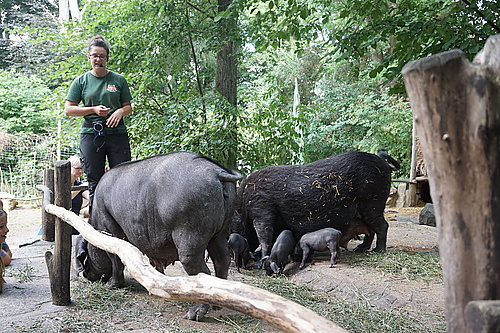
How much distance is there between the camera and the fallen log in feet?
4.75

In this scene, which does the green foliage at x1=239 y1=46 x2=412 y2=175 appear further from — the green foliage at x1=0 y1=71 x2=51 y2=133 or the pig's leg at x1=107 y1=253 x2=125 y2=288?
the pig's leg at x1=107 y1=253 x2=125 y2=288

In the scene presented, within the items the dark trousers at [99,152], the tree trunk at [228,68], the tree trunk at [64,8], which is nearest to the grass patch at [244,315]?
the dark trousers at [99,152]

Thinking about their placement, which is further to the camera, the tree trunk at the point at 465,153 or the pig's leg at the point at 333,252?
the pig's leg at the point at 333,252

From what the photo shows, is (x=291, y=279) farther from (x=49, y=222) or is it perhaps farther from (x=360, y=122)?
(x=360, y=122)

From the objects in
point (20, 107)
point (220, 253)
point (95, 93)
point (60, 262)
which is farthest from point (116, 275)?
point (20, 107)

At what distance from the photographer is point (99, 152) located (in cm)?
481

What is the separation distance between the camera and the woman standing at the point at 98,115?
4695mm

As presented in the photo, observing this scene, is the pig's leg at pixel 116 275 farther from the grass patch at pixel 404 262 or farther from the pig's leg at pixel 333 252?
the grass patch at pixel 404 262

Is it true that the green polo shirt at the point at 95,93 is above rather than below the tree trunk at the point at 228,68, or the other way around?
below

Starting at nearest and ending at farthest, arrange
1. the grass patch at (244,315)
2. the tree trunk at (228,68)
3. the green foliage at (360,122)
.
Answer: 1. the grass patch at (244,315)
2. the tree trunk at (228,68)
3. the green foliage at (360,122)

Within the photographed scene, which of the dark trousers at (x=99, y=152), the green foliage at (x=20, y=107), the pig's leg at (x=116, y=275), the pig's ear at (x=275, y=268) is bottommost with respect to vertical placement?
the pig's ear at (x=275, y=268)

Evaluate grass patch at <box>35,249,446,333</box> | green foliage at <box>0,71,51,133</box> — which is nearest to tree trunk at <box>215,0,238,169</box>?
grass patch at <box>35,249,446,333</box>

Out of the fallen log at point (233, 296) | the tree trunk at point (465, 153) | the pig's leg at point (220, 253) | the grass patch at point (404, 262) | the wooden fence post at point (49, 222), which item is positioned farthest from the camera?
the wooden fence post at point (49, 222)

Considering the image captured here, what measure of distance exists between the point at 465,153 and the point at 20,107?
17640 millimetres
